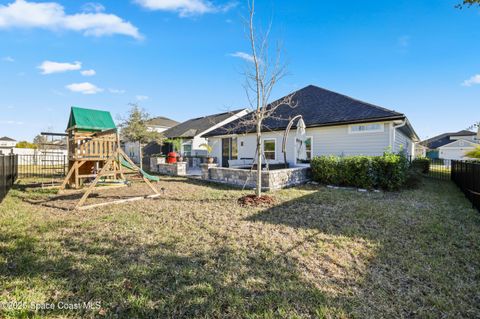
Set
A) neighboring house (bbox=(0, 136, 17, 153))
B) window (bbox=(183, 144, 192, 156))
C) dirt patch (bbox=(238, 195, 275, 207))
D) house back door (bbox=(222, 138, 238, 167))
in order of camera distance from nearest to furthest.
Answer: dirt patch (bbox=(238, 195, 275, 207)) < house back door (bbox=(222, 138, 238, 167)) < window (bbox=(183, 144, 192, 156)) < neighboring house (bbox=(0, 136, 17, 153))

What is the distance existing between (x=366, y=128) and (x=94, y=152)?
39.0 ft

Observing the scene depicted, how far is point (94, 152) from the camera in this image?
26.8 feet

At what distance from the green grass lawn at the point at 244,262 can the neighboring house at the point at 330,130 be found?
418 cm

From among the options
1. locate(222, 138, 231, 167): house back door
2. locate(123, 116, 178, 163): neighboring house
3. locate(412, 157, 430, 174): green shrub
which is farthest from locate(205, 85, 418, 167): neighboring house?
locate(123, 116, 178, 163): neighboring house

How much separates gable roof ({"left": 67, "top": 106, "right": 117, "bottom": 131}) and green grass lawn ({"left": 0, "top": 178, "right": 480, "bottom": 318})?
4906 mm

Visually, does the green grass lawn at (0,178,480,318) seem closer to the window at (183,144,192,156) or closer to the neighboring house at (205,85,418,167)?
the neighboring house at (205,85,418,167)

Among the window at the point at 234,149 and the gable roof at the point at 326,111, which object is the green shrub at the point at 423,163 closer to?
the gable roof at the point at 326,111

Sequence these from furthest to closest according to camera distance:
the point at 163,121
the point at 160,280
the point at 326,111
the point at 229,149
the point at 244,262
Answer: the point at 163,121, the point at 229,149, the point at 326,111, the point at 244,262, the point at 160,280

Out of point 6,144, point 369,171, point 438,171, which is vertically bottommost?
point 438,171

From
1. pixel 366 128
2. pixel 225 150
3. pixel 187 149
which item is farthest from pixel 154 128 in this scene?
pixel 366 128

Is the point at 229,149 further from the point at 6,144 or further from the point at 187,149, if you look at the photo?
the point at 6,144

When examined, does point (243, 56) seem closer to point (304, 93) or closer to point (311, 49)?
point (311, 49)

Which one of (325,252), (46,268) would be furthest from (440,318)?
(46,268)

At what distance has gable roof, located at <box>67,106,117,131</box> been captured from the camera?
959cm
